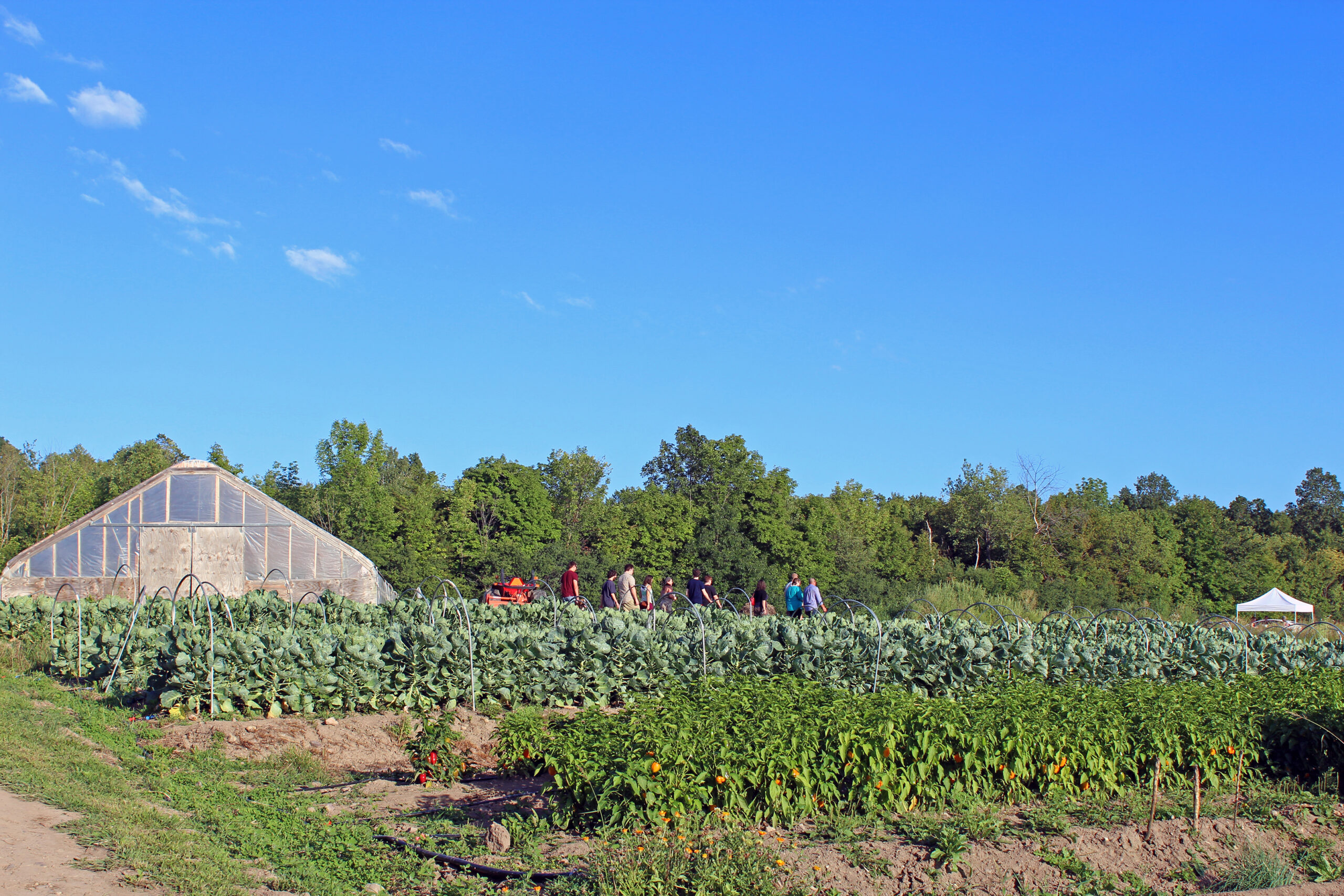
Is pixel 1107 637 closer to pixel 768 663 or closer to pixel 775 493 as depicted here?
pixel 768 663

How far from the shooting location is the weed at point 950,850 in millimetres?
4949

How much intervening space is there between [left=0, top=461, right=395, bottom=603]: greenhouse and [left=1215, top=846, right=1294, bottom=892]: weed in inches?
777

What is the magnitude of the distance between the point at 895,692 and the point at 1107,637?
7.23 m

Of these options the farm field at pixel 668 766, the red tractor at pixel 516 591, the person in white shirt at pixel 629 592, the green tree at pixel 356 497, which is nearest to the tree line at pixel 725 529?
the green tree at pixel 356 497

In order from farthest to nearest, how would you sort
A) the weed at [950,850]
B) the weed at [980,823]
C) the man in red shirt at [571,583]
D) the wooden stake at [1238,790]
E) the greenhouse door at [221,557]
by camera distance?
the greenhouse door at [221,557], the man in red shirt at [571,583], the wooden stake at [1238,790], the weed at [980,823], the weed at [950,850]

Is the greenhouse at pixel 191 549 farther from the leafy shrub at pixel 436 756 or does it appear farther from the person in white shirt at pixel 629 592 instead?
the leafy shrub at pixel 436 756

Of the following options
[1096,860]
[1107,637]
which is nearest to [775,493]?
[1107,637]

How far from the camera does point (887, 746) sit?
222 inches

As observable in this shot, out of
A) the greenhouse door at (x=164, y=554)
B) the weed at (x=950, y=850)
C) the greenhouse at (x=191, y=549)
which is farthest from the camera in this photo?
the greenhouse door at (x=164, y=554)

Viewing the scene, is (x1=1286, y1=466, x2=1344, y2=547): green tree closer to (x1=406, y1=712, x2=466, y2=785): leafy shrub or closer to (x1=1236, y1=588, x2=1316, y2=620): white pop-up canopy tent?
(x1=1236, y1=588, x2=1316, y2=620): white pop-up canopy tent

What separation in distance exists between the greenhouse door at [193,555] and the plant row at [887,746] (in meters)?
18.1

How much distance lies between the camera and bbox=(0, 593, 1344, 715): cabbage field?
9383mm

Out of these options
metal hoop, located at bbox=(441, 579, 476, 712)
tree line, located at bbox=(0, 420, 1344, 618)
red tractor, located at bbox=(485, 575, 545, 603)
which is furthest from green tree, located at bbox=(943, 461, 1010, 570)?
metal hoop, located at bbox=(441, 579, 476, 712)

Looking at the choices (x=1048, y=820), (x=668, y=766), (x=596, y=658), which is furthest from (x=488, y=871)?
(x=596, y=658)
